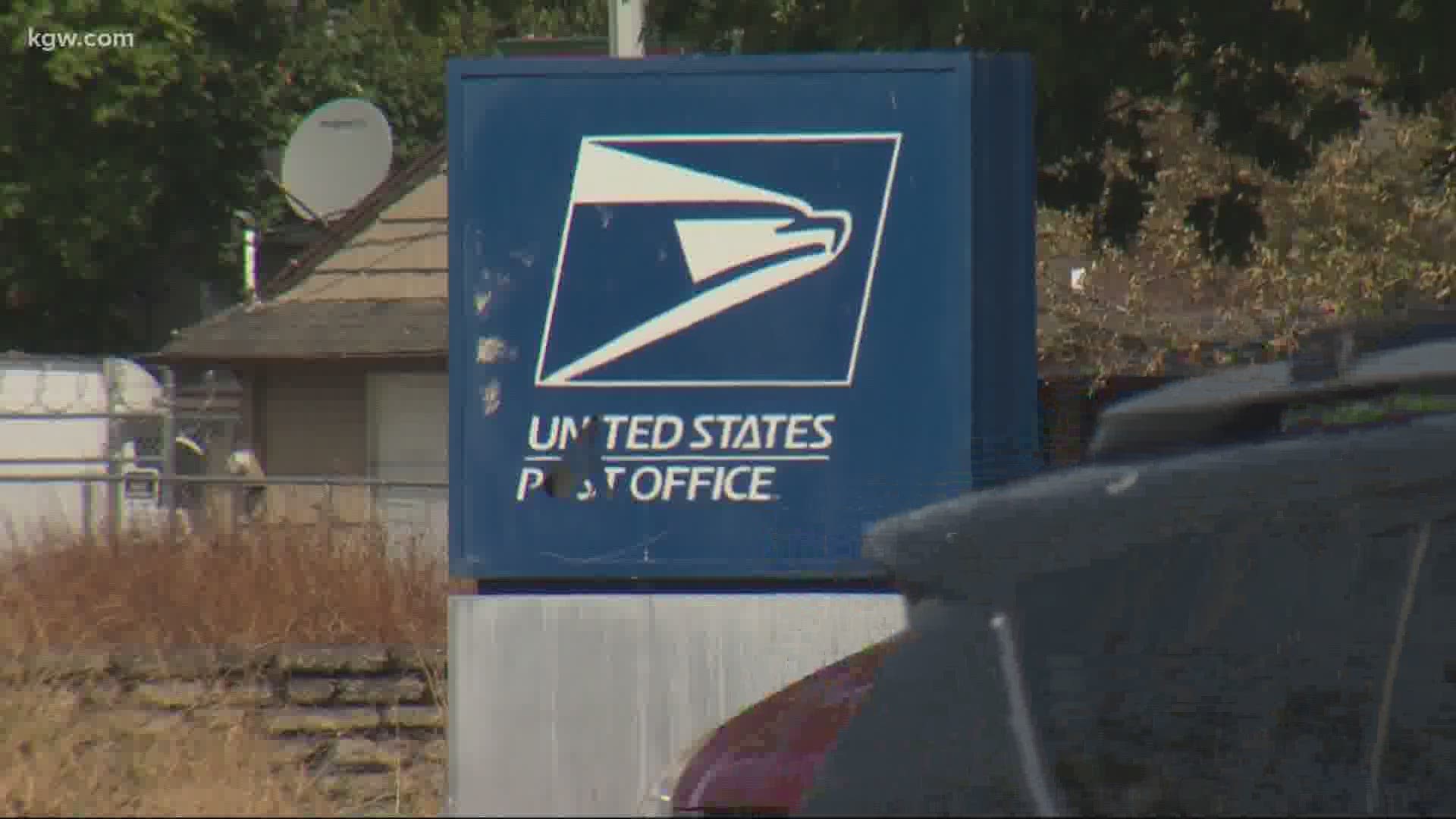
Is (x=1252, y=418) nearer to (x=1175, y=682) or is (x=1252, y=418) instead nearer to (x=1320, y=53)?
(x=1175, y=682)

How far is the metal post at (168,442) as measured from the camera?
14.6 m

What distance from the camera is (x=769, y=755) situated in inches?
134

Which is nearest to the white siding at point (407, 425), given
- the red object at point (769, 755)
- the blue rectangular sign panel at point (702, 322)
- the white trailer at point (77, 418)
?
the white trailer at point (77, 418)

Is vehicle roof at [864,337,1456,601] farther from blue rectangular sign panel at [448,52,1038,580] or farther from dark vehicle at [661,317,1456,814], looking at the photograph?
blue rectangular sign panel at [448,52,1038,580]

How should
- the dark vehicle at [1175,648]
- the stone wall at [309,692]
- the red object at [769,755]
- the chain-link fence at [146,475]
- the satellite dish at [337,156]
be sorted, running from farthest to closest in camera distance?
1. the satellite dish at [337,156]
2. the chain-link fence at [146,475]
3. the stone wall at [309,692]
4. the red object at [769,755]
5. the dark vehicle at [1175,648]

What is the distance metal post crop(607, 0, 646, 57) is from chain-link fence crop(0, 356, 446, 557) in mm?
2502

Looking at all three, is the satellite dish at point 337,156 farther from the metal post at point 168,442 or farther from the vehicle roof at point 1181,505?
the vehicle roof at point 1181,505

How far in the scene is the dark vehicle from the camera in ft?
9.91

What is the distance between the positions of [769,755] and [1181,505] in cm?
75

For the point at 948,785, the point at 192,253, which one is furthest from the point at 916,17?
the point at 192,253

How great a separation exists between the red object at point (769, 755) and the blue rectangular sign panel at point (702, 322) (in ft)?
5.81

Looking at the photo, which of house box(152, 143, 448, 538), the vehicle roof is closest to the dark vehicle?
the vehicle roof

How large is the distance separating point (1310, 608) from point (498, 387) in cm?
269

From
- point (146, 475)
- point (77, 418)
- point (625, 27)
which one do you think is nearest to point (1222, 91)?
point (625, 27)
